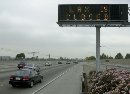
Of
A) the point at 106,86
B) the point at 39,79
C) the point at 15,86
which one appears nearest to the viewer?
the point at 106,86

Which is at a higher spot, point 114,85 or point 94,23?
point 94,23

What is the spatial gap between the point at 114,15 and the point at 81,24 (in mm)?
3212

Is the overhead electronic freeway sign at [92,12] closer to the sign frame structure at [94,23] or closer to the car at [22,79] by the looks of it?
the sign frame structure at [94,23]

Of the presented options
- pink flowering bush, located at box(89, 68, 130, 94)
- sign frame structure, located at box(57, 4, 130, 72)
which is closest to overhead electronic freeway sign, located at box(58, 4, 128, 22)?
sign frame structure, located at box(57, 4, 130, 72)

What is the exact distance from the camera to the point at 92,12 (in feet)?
107

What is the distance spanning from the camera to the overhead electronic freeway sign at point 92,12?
3272 centimetres

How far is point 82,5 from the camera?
33.0 metres

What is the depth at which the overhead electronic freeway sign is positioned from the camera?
32719 millimetres

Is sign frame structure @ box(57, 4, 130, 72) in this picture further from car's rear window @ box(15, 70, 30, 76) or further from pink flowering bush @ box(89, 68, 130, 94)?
pink flowering bush @ box(89, 68, 130, 94)

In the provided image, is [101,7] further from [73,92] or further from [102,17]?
[73,92]

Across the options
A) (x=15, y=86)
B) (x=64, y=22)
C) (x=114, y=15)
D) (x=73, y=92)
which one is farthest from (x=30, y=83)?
(x=114, y=15)

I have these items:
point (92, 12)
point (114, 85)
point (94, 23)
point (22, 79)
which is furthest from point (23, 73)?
point (114, 85)

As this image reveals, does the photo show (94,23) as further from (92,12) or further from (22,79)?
(22,79)

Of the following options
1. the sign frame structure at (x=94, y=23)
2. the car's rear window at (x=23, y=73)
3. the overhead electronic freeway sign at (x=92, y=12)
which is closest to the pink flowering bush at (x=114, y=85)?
the car's rear window at (x=23, y=73)
